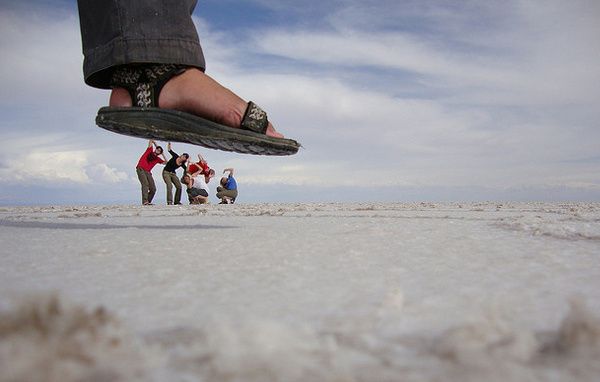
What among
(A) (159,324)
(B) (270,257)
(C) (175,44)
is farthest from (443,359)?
(C) (175,44)

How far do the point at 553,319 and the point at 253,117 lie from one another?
1.62 meters

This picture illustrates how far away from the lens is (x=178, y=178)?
1022cm

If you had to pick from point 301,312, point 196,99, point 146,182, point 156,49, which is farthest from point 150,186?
point 301,312

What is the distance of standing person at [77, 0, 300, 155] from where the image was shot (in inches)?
75.4

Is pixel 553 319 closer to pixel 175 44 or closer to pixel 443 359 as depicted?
pixel 443 359

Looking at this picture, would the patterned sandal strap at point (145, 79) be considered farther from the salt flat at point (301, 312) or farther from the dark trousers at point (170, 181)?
the dark trousers at point (170, 181)

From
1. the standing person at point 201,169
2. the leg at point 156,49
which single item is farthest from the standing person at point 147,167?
the leg at point 156,49

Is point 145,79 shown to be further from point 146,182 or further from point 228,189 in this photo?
point 228,189

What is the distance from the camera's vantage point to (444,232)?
1.83 metres

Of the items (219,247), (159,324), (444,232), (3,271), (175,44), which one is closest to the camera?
(159,324)

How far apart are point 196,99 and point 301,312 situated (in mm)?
1552

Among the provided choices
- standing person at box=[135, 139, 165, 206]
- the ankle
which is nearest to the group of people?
standing person at box=[135, 139, 165, 206]

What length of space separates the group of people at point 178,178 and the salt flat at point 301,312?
720 centimetres

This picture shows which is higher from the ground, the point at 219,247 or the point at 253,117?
the point at 253,117
